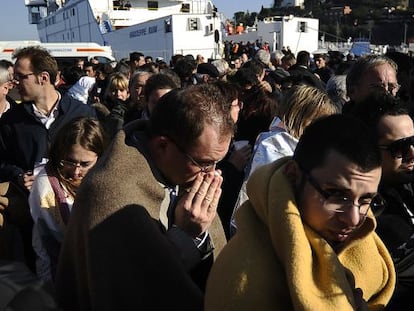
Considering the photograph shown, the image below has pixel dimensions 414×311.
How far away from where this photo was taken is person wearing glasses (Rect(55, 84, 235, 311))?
1.61 metres

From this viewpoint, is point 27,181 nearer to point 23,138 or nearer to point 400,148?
point 23,138

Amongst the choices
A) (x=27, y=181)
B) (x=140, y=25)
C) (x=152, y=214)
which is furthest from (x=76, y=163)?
(x=140, y=25)

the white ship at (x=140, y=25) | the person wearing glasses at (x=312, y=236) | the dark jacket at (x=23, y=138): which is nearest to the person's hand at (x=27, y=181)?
the dark jacket at (x=23, y=138)

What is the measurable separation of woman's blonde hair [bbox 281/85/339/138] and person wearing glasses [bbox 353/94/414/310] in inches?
15.9

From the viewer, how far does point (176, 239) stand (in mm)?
1746

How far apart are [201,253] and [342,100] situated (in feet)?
11.1

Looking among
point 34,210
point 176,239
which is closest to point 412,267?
point 176,239

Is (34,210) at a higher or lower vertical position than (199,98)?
lower

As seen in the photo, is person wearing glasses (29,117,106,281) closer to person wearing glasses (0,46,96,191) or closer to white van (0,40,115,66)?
person wearing glasses (0,46,96,191)

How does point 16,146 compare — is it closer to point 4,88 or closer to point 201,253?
point 4,88

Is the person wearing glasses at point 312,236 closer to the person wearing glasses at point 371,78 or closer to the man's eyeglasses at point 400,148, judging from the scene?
the man's eyeglasses at point 400,148

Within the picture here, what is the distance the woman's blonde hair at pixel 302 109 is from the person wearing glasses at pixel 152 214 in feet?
3.20

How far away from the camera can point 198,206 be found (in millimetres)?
1797

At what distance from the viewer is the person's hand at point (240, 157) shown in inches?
126
